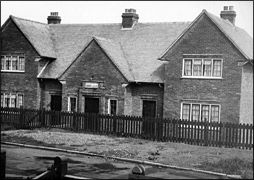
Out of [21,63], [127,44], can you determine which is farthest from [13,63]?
[127,44]

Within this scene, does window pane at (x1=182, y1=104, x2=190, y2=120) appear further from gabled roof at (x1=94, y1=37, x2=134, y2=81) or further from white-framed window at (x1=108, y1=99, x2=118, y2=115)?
white-framed window at (x1=108, y1=99, x2=118, y2=115)

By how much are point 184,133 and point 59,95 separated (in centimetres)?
1110

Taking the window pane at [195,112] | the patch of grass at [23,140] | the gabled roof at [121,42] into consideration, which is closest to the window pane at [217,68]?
the gabled roof at [121,42]

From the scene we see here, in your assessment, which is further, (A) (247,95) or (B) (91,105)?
(B) (91,105)

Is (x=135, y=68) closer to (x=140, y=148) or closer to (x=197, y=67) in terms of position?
(x=197, y=67)

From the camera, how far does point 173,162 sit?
14.8 meters

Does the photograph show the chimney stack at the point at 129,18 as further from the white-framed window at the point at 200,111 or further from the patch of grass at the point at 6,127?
the patch of grass at the point at 6,127

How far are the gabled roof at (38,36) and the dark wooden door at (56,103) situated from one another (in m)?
3.12

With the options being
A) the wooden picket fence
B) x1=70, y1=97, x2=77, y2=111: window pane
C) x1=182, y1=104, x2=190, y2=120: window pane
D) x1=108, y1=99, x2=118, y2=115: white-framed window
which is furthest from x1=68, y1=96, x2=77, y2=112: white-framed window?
x1=182, y1=104, x2=190, y2=120: window pane

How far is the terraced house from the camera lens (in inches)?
893

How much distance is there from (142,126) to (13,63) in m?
13.1

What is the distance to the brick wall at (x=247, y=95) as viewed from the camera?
22.5 m

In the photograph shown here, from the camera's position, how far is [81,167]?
13.6m

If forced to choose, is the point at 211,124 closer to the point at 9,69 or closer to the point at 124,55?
the point at 124,55
